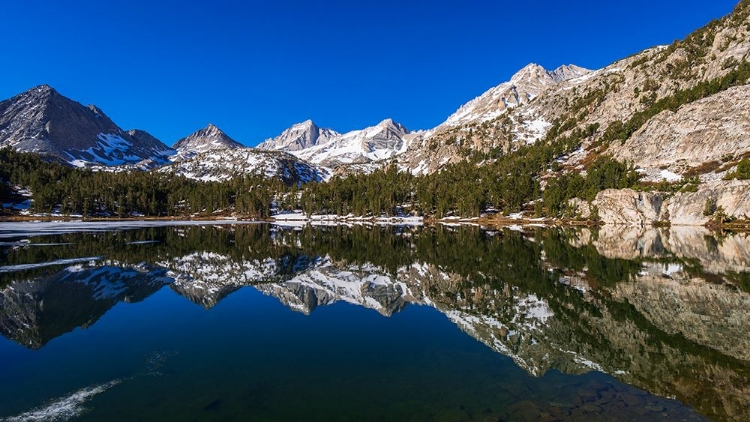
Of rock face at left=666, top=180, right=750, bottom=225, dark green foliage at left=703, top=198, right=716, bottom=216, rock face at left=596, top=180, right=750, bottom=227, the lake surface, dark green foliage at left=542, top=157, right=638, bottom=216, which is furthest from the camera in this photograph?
dark green foliage at left=542, top=157, right=638, bottom=216

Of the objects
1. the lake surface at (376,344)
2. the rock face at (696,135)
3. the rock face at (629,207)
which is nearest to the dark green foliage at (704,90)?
the rock face at (696,135)

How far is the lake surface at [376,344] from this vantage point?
1255 centimetres

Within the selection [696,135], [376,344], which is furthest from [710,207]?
[376,344]

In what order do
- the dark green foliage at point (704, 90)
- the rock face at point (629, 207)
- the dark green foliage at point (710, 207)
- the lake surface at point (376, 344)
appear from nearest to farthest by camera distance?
the lake surface at point (376, 344) → the dark green foliage at point (710, 207) → the rock face at point (629, 207) → the dark green foliage at point (704, 90)

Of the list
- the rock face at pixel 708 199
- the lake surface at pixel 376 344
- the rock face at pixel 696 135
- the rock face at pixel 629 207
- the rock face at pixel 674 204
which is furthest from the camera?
the rock face at pixel 696 135

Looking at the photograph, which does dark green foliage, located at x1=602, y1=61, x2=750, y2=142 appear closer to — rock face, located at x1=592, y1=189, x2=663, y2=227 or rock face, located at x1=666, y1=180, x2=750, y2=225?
rock face, located at x1=592, y1=189, x2=663, y2=227

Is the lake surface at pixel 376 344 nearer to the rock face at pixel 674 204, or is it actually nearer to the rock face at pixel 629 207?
the rock face at pixel 674 204

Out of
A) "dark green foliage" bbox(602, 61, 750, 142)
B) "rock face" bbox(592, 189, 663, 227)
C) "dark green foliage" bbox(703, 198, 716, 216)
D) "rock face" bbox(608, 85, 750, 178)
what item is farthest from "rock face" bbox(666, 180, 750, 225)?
"dark green foliage" bbox(602, 61, 750, 142)

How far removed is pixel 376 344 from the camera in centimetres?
1936

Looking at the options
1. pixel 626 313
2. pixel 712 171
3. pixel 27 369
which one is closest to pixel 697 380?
pixel 626 313

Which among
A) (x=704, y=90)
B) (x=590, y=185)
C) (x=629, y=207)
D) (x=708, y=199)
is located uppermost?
(x=704, y=90)

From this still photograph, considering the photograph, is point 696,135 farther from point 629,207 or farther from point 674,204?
point 629,207

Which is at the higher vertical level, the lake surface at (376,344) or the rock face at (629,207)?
the rock face at (629,207)

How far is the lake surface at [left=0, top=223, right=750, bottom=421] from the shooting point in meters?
12.6
